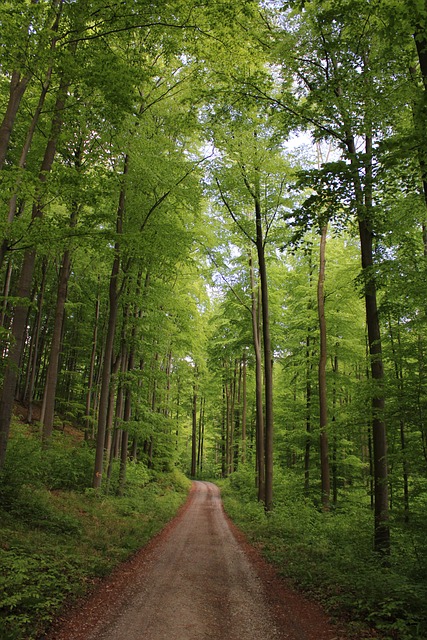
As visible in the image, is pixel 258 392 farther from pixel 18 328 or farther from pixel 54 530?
pixel 18 328

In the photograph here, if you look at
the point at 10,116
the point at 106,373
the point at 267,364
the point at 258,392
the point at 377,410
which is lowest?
the point at 377,410

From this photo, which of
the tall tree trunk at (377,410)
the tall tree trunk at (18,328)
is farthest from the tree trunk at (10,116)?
the tall tree trunk at (377,410)

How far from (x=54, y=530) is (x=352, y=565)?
6.03 m

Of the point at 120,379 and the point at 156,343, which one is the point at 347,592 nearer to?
the point at 120,379

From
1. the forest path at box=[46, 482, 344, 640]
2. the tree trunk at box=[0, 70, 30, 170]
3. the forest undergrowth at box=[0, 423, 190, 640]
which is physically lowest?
the forest path at box=[46, 482, 344, 640]

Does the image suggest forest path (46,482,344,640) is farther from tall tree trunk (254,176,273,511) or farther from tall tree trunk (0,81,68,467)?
tall tree trunk (254,176,273,511)

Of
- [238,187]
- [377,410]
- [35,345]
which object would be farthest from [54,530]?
[35,345]

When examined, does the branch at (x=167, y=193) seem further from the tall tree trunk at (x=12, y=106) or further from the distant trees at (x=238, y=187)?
the tall tree trunk at (x=12, y=106)

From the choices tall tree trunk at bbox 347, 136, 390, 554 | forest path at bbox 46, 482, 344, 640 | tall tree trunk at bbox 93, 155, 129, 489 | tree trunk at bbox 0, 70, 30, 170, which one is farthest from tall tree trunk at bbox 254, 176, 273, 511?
tree trunk at bbox 0, 70, 30, 170

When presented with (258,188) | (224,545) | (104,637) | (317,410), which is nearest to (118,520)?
(224,545)

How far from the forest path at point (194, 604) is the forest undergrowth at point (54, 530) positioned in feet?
1.15

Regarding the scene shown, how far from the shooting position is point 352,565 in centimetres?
708

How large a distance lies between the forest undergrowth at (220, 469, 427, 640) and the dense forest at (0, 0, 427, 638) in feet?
0.17

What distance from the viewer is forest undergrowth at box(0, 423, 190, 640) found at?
16.4 ft
